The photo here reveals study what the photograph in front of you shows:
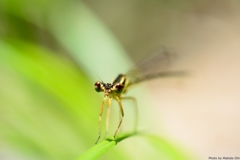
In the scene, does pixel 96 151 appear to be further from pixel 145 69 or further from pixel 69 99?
pixel 145 69

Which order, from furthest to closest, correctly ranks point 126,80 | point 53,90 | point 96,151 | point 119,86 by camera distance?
point 126,80 < point 53,90 < point 119,86 < point 96,151

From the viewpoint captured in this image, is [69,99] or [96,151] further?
[69,99]

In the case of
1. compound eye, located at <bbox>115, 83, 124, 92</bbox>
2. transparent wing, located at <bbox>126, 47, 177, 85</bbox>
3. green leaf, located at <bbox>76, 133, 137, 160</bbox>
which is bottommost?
green leaf, located at <bbox>76, 133, 137, 160</bbox>

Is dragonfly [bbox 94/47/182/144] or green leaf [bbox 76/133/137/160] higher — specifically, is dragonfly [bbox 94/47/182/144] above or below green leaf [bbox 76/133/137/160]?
above

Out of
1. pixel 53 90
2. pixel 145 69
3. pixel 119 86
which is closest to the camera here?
pixel 119 86

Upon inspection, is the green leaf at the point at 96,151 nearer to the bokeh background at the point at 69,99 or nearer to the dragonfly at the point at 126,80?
the dragonfly at the point at 126,80

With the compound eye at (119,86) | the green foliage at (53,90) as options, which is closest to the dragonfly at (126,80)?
the compound eye at (119,86)

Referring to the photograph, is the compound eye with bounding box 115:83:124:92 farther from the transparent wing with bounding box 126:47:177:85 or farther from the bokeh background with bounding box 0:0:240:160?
the transparent wing with bounding box 126:47:177:85

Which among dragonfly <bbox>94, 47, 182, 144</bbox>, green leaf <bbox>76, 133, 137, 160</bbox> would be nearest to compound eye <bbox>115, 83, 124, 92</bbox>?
dragonfly <bbox>94, 47, 182, 144</bbox>

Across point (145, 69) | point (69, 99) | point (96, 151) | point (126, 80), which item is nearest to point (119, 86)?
point (69, 99)

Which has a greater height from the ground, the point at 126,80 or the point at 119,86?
the point at 126,80

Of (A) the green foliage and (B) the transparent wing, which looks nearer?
(A) the green foliage

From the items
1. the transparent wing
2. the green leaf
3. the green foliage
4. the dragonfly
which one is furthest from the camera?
the transparent wing
